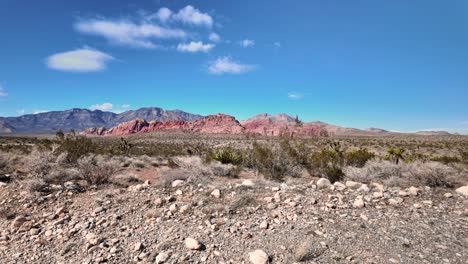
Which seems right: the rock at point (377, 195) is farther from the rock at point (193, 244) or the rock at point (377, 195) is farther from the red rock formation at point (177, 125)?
the red rock formation at point (177, 125)

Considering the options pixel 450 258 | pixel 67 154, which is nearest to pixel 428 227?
pixel 450 258

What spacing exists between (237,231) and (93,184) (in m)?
5.33

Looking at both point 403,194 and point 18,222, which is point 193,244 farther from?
point 403,194

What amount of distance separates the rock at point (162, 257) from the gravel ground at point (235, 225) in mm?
16

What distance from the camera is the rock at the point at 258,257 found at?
4.31 meters

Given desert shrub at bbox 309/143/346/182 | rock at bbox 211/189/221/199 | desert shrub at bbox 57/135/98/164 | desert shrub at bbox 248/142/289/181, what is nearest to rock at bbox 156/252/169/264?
rock at bbox 211/189/221/199

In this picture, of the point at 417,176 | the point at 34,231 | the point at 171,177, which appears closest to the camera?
the point at 34,231

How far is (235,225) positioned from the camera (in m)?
5.51

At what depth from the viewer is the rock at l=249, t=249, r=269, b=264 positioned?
170 inches

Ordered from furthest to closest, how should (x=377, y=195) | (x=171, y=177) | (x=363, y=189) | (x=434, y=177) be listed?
(x=171, y=177), (x=434, y=177), (x=363, y=189), (x=377, y=195)

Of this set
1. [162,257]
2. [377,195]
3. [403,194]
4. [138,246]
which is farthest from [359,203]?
[138,246]

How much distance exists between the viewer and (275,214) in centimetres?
586

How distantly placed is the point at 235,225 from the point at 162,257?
4.95ft

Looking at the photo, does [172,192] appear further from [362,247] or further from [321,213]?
[362,247]
